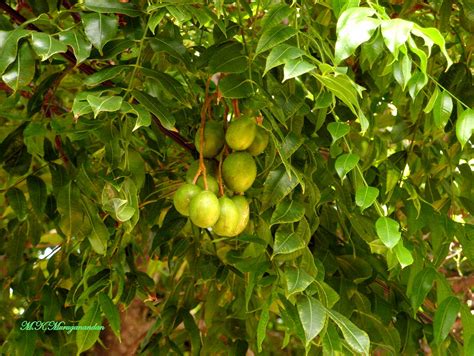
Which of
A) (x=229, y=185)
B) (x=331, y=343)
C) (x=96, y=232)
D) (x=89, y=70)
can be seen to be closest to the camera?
(x=331, y=343)

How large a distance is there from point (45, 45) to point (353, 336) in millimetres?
651

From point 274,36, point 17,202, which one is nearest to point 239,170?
point 274,36

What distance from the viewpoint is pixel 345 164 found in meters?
1.14

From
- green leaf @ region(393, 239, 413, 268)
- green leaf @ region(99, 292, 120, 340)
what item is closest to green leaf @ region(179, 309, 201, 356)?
green leaf @ region(99, 292, 120, 340)

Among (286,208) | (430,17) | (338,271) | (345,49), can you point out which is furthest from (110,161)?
(430,17)

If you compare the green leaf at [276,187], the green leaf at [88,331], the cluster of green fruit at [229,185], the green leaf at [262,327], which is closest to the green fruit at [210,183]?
the cluster of green fruit at [229,185]

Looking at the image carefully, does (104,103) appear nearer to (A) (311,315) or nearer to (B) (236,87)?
(B) (236,87)

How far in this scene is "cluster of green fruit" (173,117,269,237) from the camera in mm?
1182

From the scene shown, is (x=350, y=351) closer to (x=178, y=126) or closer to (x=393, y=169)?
(x=393, y=169)

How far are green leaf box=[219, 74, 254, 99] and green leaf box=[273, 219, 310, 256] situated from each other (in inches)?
9.0

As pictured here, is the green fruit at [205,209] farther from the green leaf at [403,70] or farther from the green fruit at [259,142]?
the green leaf at [403,70]

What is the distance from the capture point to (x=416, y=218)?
1427mm

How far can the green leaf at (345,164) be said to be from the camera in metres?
1.13

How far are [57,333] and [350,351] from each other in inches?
28.6
